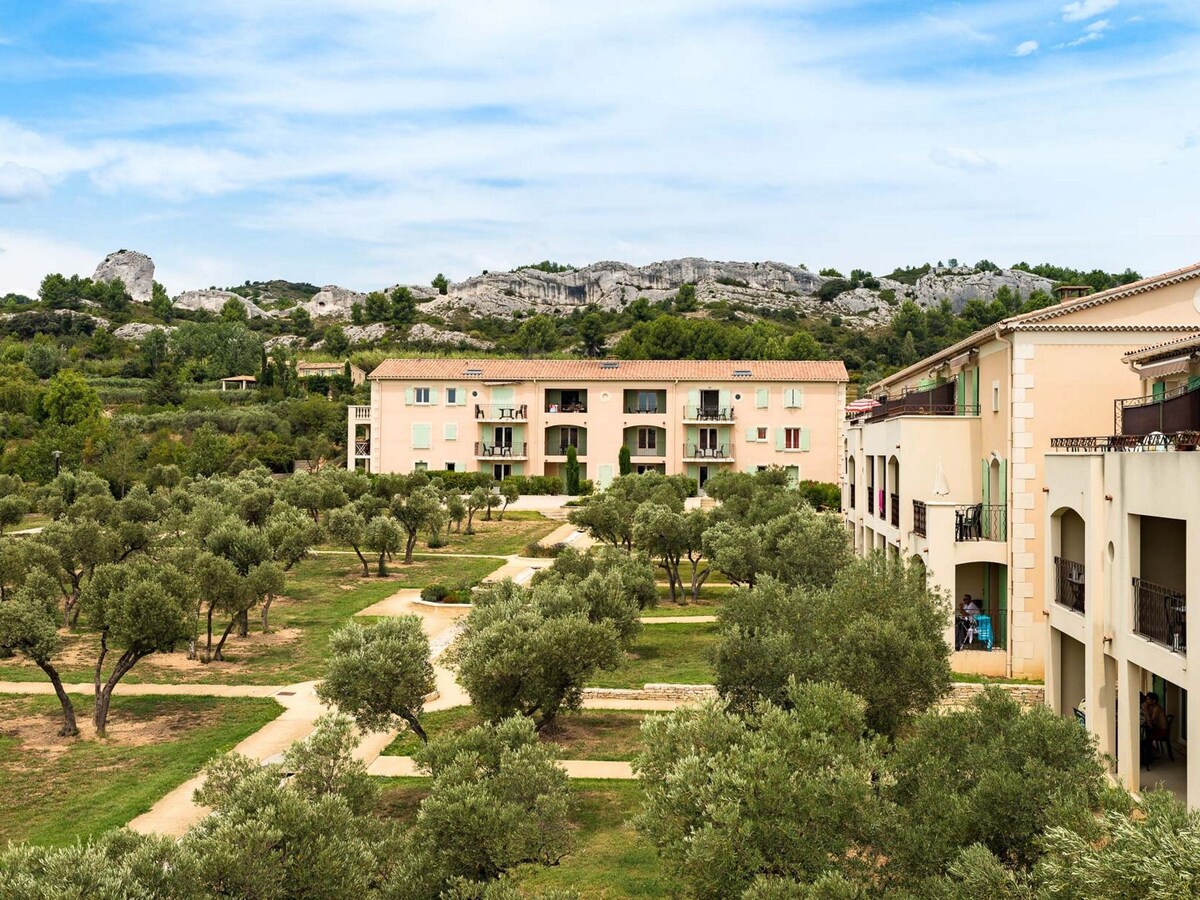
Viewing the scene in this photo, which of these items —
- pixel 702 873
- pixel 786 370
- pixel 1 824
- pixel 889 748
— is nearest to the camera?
pixel 702 873

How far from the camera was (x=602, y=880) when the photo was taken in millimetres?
12680

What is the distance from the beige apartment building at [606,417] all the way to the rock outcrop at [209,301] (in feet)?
348

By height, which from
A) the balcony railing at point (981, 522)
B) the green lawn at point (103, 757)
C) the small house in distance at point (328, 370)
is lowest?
the green lawn at point (103, 757)

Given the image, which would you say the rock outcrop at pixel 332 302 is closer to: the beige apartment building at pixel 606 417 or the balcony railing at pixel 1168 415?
the beige apartment building at pixel 606 417

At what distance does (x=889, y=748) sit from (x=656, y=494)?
100 ft

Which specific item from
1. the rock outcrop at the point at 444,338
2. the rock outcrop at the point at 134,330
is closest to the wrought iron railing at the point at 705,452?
the rock outcrop at the point at 444,338

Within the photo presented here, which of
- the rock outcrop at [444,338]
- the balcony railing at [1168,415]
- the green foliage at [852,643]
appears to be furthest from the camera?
the rock outcrop at [444,338]

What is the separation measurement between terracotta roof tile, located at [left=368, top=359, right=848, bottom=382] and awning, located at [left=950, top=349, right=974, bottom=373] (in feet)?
118

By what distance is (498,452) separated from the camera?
6612cm

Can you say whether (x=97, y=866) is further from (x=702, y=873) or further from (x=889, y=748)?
(x=889, y=748)

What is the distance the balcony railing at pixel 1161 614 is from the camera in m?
13.4

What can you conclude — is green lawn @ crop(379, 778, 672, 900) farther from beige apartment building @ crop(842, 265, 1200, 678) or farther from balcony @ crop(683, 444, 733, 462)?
balcony @ crop(683, 444, 733, 462)

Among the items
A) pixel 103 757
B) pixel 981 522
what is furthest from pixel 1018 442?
pixel 103 757

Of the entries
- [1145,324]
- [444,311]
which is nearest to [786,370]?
[1145,324]
